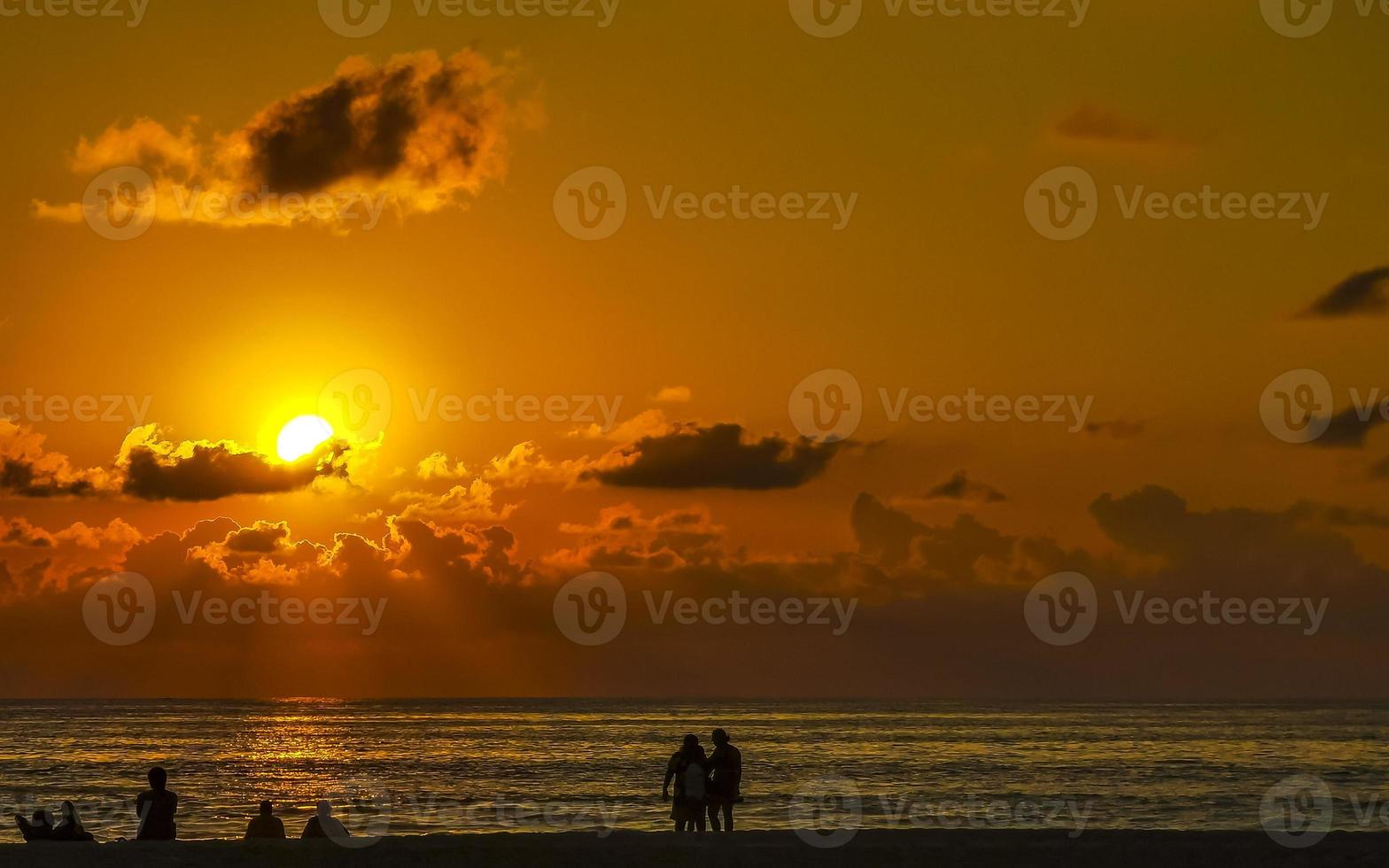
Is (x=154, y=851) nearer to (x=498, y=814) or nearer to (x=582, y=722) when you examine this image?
(x=498, y=814)

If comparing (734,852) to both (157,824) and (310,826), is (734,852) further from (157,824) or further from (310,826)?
(157,824)

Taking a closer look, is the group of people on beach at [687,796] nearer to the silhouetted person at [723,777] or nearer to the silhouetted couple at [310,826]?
the silhouetted person at [723,777]

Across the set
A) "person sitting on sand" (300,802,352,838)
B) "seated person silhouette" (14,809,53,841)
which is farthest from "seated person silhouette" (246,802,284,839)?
"seated person silhouette" (14,809,53,841)

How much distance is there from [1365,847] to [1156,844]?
273 centimetres

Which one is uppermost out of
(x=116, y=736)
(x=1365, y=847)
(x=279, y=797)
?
(x=116, y=736)

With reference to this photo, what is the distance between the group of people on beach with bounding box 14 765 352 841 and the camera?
77.7ft

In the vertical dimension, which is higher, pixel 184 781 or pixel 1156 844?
pixel 184 781

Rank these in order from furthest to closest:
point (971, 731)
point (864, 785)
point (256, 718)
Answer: point (256, 718), point (971, 731), point (864, 785)

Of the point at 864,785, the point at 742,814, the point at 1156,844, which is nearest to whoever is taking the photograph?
the point at 1156,844

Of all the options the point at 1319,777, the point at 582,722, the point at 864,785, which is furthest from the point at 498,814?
the point at 582,722

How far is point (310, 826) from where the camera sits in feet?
85.9

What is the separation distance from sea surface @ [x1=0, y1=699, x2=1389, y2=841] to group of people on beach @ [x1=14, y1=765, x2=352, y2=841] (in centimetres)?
1476

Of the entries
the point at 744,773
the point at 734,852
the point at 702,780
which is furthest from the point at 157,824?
the point at 744,773

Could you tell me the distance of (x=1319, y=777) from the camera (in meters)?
69.2
